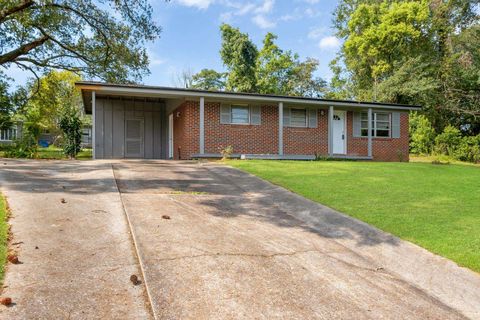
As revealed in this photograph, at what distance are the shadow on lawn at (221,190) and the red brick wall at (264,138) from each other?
5.97 meters

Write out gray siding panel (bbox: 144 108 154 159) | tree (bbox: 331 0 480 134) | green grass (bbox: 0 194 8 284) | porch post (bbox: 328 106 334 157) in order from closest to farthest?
green grass (bbox: 0 194 8 284) < porch post (bbox: 328 106 334 157) < gray siding panel (bbox: 144 108 154 159) < tree (bbox: 331 0 480 134)

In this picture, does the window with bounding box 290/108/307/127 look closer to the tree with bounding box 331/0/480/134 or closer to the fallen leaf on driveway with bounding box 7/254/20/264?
the tree with bounding box 331/0/480/134

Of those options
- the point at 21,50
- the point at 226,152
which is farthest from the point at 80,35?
the point at 226,152

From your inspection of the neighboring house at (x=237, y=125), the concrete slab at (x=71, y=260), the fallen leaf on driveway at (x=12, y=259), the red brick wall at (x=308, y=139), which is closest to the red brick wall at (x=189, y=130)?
the neighboring house at (x=237, y=125)

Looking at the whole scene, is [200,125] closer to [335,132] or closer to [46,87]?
[335,132]

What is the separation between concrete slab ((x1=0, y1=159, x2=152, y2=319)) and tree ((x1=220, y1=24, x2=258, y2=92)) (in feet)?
106

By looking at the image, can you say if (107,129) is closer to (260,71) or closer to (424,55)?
(260,71)

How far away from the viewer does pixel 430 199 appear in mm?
7586

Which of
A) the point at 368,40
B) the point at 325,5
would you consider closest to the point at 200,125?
the point at 368,40

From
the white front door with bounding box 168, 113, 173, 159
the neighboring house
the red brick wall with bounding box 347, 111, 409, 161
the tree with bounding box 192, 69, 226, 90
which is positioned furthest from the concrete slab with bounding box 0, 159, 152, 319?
the tree with bounding box 192, 69, 226, 90

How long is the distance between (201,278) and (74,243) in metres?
1.65

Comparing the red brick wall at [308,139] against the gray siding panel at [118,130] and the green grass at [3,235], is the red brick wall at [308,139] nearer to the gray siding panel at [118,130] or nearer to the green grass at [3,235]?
the gray siding panel at [118,130]

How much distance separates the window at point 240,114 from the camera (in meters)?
17.6

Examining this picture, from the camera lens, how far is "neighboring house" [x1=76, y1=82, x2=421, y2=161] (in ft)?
54.3
